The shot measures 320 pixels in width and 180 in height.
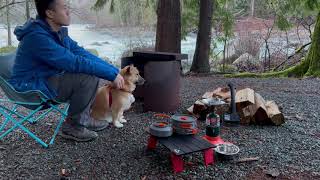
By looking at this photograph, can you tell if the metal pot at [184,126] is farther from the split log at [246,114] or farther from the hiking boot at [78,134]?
the split log at [246,114]

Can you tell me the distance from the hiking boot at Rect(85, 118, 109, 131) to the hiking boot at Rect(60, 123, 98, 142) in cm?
20

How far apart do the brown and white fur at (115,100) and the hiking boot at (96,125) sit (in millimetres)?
103

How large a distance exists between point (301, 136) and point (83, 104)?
86.6 inches

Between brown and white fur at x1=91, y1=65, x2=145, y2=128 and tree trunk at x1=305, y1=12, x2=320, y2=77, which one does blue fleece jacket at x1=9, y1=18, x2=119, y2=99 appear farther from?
tree trunk at x1=305, y1=12, x2=320, y2=77

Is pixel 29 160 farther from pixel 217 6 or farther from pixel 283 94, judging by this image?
pixel 217 6

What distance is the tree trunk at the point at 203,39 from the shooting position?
29.6 feet

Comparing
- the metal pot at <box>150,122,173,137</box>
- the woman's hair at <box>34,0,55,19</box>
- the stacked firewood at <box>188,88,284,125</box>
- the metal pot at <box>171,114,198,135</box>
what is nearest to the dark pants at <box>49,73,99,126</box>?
the woman's hair at <box>34,0,55,19</box>

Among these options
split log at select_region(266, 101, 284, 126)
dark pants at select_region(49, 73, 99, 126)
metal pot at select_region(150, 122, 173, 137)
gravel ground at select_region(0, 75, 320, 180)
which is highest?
dark pants at select_region(49, 73, 99, 126)

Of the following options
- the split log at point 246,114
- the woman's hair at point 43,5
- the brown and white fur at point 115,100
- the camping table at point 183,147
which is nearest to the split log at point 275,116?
the split log at point 246,114

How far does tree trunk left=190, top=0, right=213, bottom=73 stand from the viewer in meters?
9.03

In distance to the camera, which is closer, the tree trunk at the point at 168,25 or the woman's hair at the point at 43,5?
the woman's hair at the point at 43,5

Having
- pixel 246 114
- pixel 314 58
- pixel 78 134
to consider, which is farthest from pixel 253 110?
pixel 314 58

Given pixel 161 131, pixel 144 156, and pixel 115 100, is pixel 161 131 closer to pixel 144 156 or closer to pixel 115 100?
pixel 144 156

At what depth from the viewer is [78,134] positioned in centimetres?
339
